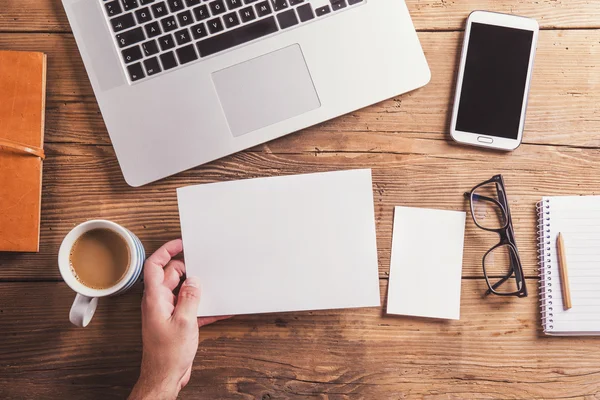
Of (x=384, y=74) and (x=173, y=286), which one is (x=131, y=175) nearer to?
(x=173, y=286)

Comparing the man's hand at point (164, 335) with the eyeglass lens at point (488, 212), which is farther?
the eyeglass lens at point (488, 212)

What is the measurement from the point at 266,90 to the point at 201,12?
156 millimetres

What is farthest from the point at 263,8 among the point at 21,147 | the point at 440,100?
the point at 21,147

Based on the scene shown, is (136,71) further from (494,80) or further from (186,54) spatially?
(494,80)

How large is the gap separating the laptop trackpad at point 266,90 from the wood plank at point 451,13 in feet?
0.79

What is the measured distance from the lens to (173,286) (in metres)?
0.82

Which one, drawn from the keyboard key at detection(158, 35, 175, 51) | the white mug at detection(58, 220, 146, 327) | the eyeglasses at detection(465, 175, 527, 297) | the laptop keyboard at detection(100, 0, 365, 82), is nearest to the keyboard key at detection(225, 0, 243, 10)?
the laptop keyboard at detection(100, 0, 365, 82)

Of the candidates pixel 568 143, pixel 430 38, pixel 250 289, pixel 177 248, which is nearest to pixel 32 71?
pixel 177 248

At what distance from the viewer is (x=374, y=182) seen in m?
0.86

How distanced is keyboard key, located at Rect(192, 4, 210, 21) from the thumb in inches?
16.5

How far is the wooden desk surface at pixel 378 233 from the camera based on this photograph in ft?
2.80

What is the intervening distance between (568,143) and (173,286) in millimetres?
722

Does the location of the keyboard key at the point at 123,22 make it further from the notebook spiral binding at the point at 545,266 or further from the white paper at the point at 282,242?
the notebook spiral binding at the point at 545,266

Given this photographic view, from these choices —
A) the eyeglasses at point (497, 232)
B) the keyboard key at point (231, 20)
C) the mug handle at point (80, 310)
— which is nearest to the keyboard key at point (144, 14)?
the keyboard key at point (231, 20)
